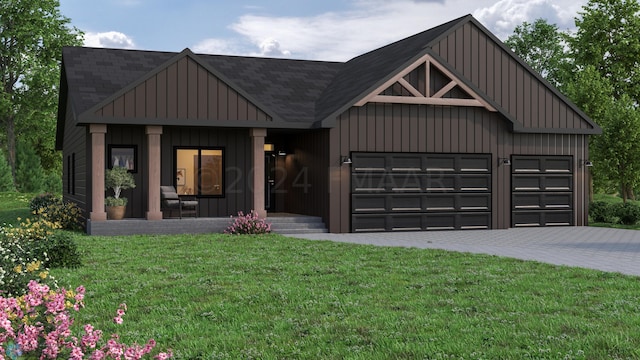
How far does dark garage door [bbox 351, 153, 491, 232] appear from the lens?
19031 millimetres

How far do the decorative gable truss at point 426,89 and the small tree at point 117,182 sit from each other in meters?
6.19

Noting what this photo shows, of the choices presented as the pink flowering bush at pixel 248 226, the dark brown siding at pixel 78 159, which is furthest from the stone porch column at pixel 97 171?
the pink flowering bush at pixel 248 226

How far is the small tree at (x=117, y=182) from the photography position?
704 inches

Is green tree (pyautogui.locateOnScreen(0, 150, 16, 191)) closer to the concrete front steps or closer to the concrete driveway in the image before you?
the concrete front steps

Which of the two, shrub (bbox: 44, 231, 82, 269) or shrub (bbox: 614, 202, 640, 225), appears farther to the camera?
shrub (bbox: 614, 202, 640, 225)

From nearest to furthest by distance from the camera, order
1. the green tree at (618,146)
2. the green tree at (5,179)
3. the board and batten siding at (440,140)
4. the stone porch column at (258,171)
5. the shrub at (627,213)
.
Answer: the stone porch column at (258,171)
the board and batten siding at (440,140)
the shrub at (627,213)
the green tree at (618,146)
the green tree at (5,179)

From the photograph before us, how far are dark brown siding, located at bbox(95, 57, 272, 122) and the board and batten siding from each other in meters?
2.49

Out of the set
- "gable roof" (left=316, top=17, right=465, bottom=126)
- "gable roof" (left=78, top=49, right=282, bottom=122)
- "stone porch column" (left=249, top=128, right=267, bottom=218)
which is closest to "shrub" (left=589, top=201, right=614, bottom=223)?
"gable roof" (left=316, top=17, right=465, bottom=126)

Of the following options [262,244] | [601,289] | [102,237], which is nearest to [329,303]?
[601,289]

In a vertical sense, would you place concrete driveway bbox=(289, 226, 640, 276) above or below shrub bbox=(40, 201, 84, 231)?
below

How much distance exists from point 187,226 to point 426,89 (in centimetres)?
727

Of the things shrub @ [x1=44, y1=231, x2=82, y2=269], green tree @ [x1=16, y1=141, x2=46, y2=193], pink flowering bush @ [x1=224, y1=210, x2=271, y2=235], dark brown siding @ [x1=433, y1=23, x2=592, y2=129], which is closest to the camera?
shrub @ [x1=44, y1=231, x2=82, y2=269]

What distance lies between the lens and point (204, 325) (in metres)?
6.98

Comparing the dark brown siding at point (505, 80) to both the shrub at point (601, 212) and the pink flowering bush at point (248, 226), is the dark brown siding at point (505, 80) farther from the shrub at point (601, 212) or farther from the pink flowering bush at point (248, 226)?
the pink flowering bush at point (248, 226)
